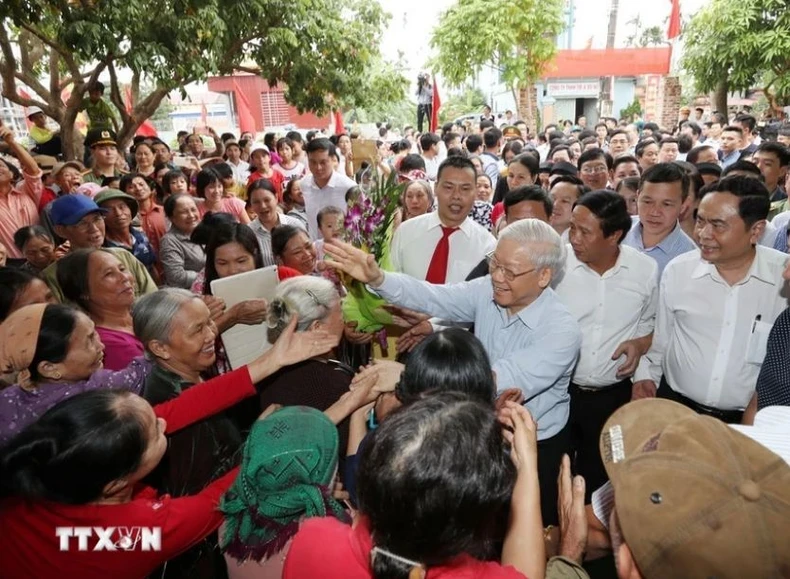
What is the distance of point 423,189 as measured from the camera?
4.56 metres

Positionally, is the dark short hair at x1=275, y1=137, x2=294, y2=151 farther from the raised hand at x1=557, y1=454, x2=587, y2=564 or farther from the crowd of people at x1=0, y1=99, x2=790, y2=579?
the raised hand at x1=557, y1=454, x2=587, y2=564

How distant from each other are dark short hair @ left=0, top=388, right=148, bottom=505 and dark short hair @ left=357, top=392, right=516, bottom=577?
0.78 meters

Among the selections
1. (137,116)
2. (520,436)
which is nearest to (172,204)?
(520,436)

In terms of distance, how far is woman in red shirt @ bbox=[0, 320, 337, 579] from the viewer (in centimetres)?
139

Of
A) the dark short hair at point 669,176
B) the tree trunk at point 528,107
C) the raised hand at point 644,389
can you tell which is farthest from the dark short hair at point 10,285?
the tree trunk at point 528,107

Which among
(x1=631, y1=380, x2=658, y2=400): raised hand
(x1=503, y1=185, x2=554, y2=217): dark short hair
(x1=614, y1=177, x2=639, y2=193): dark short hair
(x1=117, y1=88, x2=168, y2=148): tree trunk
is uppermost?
(x1=117, y1=88, x2=168, y2=148): tree trunk

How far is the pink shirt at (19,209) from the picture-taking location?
15.0 feet

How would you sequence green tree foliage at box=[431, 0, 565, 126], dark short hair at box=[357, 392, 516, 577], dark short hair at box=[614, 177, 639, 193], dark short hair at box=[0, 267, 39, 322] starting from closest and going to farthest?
dark short hair at box=[357, 392, 516, 577] < dark short hair at box=[0, 267, 39, 322] < dark short hair at box=[614, 177, 639, 193] < green tree foliage at box=[431, 0, 565, 126]

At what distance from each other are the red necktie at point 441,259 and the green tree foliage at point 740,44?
11353 mm

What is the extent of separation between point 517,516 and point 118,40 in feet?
23.6

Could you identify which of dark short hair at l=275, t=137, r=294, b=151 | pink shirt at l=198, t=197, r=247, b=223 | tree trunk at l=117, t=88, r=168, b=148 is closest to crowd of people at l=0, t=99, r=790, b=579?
pink shirt at l=198, t=197, r=247, b=223

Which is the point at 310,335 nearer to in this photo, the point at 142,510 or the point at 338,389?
the point at 338,389

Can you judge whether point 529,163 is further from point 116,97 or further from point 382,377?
point 116,97

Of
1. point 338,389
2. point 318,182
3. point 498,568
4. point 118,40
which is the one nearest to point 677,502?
point 498,568
